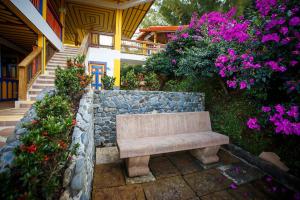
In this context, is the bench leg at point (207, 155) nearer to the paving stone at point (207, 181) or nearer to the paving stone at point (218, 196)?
the paving stone at point (207, 181)

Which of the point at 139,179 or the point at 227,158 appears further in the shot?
the point at 227,158

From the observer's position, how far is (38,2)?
4887mm

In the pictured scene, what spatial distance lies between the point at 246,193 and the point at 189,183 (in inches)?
34.5

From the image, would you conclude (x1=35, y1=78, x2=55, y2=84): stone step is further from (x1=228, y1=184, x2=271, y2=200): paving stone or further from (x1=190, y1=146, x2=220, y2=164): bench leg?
(x1=228, y1=184, x2=271, y2=200): paving stone

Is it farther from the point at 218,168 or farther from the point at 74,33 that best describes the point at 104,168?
the point at 74,33

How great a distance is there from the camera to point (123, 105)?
13.7 feet

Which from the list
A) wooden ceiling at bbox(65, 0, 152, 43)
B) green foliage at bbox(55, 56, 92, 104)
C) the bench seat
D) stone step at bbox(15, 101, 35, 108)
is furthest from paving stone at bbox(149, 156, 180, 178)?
wooden ceiling at bbox(65, 0, 152, 43)

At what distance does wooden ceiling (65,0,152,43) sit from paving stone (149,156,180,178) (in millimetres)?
7880

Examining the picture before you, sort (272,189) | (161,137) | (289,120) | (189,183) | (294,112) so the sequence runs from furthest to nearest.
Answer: (161,137) → (189,183) → (272,189) → (289,120) → (294,112)

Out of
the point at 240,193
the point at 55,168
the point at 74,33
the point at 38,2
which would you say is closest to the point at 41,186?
the point at 55,168

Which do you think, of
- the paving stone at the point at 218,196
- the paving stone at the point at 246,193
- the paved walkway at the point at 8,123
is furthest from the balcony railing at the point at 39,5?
the paving stone at the point at 246,193

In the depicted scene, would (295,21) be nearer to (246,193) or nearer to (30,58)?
(246,193)

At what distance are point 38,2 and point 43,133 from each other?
5.52 metres

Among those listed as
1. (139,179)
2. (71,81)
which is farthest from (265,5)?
(71,81)
